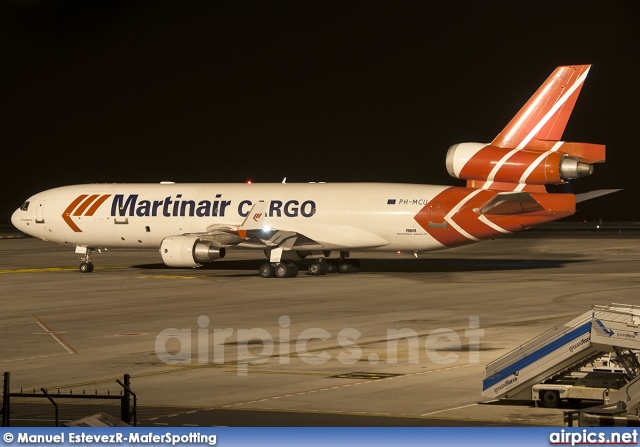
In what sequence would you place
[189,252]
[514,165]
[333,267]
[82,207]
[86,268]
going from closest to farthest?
[514,165] < [189,252] < [333,267] < [86,268] < [82,207]

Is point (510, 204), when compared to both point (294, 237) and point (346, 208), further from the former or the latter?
A: point (294, 237)

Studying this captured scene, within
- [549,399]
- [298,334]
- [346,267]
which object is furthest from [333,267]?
[549,399]

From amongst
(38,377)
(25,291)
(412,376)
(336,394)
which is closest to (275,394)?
(336,394)

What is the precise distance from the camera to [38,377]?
2444 cm

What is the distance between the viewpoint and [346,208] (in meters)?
53.3

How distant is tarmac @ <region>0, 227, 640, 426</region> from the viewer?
20.3m

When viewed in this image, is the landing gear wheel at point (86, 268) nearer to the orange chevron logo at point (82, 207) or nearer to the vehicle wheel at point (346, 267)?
the orange chevron logo at point (82, 207)

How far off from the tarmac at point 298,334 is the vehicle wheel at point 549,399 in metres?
0.27

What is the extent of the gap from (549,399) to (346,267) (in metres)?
35.1

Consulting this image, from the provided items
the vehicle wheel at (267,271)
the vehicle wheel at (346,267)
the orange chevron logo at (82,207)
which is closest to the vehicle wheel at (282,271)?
the vehicle wheel at (267,271)

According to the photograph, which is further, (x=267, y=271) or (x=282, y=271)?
(x=267, y=271)

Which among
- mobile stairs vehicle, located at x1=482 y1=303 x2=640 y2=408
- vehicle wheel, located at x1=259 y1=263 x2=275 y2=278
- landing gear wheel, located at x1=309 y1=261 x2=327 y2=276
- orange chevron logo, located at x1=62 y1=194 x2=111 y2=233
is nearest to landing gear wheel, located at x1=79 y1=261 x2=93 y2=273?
orange chevron logo, located at x1=62 y1=194 x2=111 y2=233

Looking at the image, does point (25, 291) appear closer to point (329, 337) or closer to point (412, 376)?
point (329, 337)

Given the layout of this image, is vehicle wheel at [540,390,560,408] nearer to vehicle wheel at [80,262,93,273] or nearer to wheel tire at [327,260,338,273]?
wheel tire at [327,260,338,273]
